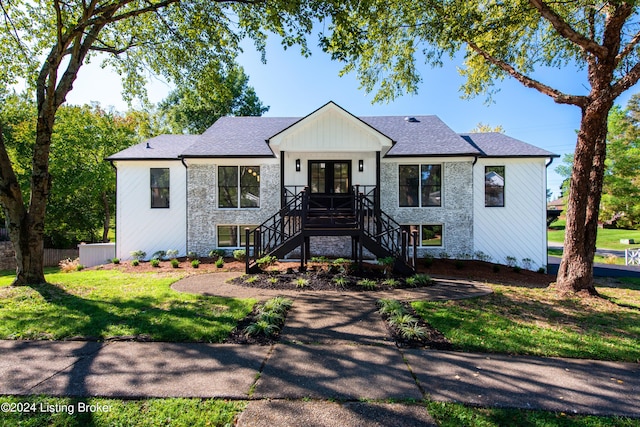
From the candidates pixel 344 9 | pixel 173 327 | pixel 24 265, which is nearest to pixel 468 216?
pixel 344 9

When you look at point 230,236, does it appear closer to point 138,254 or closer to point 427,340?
point 138,254

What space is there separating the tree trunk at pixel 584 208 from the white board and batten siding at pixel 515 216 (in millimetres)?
4842

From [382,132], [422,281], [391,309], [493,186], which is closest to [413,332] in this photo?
[391,309]

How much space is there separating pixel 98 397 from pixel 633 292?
499 inches

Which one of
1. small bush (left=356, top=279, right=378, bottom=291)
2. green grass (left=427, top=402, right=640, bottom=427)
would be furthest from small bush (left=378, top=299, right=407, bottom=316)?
green grass (left=427, top=402, right=640, bottom=427)

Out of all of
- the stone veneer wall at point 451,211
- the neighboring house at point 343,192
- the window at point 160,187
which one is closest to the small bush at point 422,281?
the neighboring house at point 343,192

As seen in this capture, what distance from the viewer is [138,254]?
12109 mm

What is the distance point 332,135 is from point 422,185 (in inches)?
189

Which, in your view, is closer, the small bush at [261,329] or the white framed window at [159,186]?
the small bush at [261,329]

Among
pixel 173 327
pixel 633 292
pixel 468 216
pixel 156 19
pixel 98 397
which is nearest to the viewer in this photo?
pixel 98 397

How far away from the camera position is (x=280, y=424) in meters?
2.39

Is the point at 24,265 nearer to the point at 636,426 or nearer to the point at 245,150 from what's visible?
the point at 245,150

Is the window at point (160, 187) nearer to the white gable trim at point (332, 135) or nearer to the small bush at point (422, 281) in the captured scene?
the white gable trim at point (332, 135)

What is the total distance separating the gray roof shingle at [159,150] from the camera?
41.5 feet
